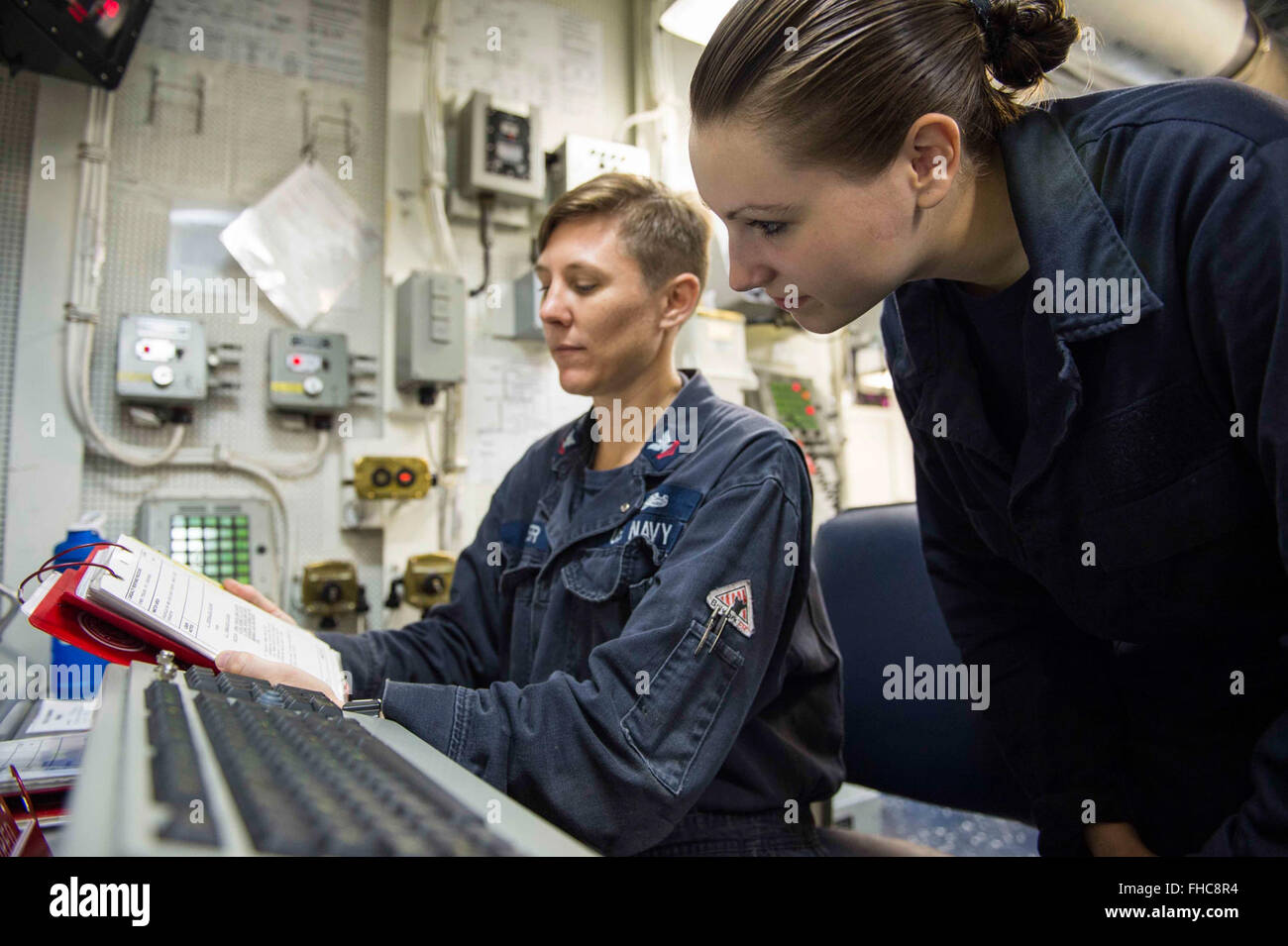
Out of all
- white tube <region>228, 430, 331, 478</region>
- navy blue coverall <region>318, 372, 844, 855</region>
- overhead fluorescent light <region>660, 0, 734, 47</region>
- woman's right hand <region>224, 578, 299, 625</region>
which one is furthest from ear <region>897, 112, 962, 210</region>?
white tube <region>228, 430, 331, 478</region>

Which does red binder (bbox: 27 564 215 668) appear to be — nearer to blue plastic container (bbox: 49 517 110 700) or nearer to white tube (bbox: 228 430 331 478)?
blue plastic container (bbox: 49 517 110 700)

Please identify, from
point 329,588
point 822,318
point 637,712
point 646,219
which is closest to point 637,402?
point 646,219

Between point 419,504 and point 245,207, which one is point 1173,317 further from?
point 245,207

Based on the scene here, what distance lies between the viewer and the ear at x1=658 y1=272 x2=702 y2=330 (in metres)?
1.29

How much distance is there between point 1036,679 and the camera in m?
0.98

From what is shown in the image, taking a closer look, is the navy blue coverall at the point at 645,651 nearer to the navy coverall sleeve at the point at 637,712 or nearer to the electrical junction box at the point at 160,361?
the navy coverall sleeve at the point at 637,712

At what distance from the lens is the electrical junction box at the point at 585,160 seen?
7.80ft

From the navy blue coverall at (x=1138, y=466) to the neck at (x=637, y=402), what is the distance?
Result: 1.33ft

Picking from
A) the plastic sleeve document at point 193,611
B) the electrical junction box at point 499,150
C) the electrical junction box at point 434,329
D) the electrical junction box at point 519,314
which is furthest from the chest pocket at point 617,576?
the electrical junction box at point 499,150

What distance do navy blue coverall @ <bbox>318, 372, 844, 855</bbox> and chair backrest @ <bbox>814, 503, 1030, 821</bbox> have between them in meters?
0.18

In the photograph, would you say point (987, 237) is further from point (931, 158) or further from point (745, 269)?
point (745, 269)

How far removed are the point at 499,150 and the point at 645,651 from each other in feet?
6.26
